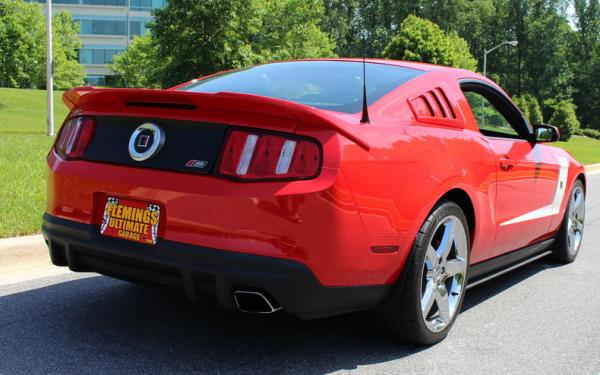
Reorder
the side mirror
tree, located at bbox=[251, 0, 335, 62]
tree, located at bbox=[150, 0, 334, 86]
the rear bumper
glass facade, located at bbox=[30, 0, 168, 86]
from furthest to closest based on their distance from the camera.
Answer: glass facade, located at bbox=[30, 0, 168, 86] → tree, located at bbox=[251, 0, 335, 62] → tree, located at bbox=[150, 0, 334, 86] → the side mirror → the rear bumper

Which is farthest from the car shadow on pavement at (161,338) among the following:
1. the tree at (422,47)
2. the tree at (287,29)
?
the tree at (422,47)

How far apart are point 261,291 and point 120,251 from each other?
723mm

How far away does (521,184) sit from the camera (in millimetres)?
4309

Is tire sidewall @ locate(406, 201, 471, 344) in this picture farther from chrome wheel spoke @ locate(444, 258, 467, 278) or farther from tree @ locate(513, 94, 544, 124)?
tree @ locate(513, 94, 544, 124)

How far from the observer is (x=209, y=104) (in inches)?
112

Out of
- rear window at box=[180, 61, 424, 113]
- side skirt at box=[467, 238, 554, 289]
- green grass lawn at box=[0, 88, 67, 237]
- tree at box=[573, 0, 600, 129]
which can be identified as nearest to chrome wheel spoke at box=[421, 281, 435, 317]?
side skirt at box=[467, 238, 554, 289]

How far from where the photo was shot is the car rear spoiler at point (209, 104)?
271cm

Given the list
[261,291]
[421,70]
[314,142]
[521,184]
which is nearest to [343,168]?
[314,142]

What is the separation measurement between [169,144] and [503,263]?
2.56 m

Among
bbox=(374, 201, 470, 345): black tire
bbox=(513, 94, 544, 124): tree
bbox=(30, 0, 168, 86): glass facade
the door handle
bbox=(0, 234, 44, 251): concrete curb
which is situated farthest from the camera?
bbox=(30, 0, 168, 86): glass facade

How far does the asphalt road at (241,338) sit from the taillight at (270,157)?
38.4 inches

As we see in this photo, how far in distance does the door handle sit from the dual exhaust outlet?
6.56 feet

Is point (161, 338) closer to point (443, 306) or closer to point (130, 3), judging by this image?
point (443, 306)

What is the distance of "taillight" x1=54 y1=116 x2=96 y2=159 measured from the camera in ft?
10.6
